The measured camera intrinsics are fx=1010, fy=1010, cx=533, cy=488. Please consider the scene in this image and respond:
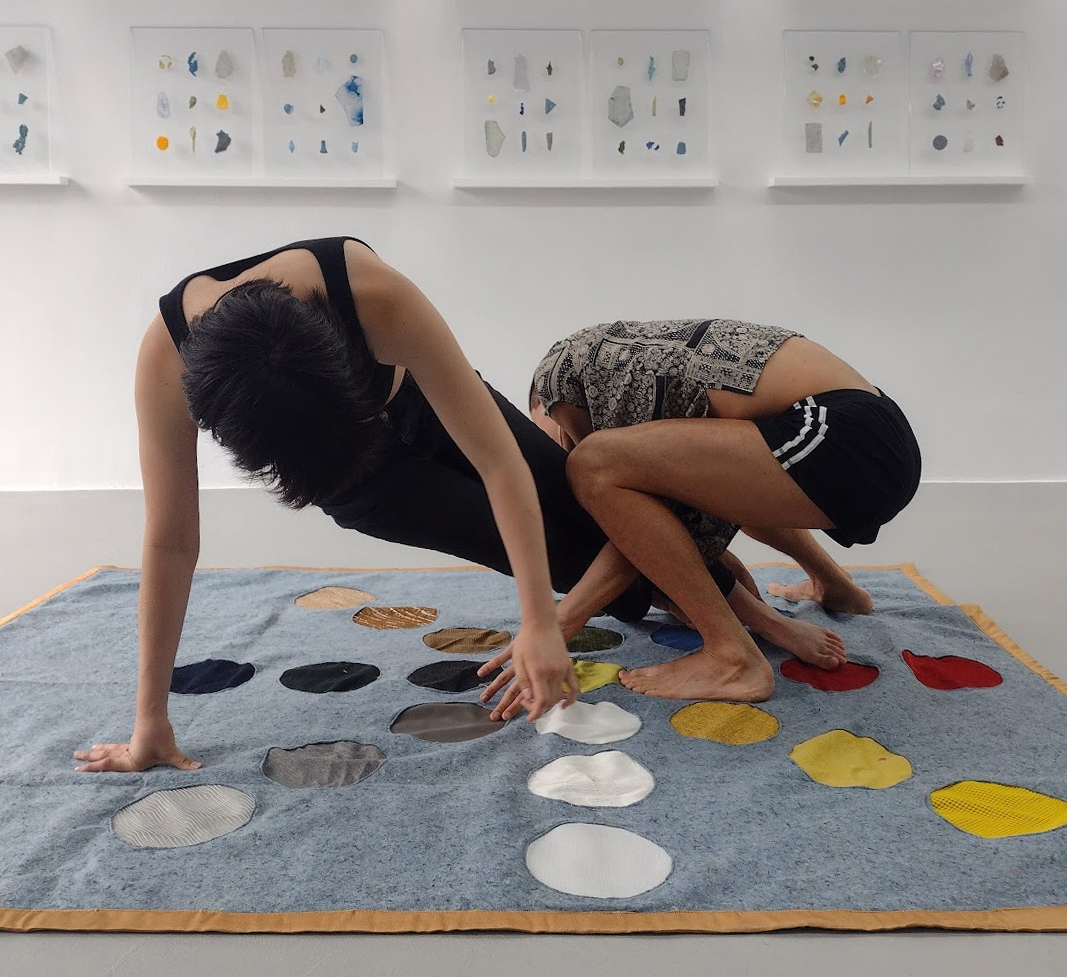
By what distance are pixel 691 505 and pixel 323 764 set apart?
65cm

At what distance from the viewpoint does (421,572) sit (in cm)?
235

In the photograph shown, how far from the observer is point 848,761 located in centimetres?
131

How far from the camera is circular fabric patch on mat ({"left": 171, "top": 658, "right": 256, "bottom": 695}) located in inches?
63.1

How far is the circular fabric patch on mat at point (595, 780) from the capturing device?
122 centimetres

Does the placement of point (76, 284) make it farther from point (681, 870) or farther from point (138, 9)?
point (681, 870)

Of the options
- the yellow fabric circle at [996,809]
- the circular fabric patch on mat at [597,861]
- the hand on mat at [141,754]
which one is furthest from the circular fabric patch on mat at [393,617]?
the yellow fabric circle at [996,809]

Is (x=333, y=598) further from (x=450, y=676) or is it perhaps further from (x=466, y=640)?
(x=450, y=676)

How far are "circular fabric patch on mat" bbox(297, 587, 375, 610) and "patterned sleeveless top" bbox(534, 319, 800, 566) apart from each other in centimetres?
69

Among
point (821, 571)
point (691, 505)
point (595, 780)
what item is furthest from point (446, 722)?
point (821, 571)

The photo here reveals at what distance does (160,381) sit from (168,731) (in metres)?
0.46

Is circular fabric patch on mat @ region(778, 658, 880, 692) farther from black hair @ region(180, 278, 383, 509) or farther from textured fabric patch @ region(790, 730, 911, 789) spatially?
black hair @ region(180, 278, 383, 509)

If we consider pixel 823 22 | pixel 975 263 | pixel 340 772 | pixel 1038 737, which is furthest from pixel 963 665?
pixel 823 22

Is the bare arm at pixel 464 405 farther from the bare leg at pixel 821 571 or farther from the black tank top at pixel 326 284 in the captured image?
the bare leg at pixel 821 571

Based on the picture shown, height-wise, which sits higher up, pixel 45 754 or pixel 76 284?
pixel 76 284
